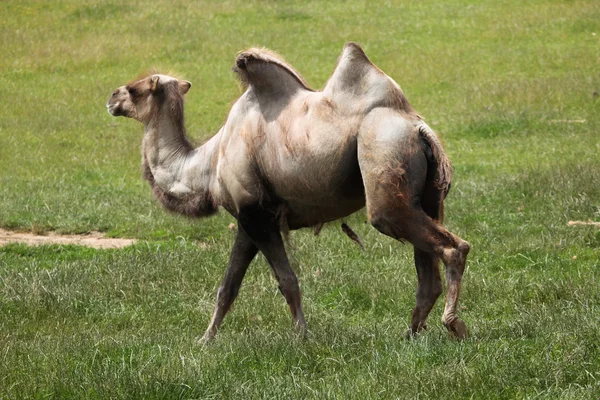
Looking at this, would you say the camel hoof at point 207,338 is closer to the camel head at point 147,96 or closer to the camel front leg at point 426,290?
the camel front leg at point 426,290

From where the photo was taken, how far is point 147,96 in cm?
854

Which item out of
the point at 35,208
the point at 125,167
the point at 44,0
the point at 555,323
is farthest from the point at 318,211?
the point at 44,0

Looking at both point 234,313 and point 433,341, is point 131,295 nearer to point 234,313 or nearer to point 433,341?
point 234,313

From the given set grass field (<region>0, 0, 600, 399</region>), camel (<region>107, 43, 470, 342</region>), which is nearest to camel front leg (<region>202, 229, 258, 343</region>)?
camel (<region>107, 43, 470, 342</region>)

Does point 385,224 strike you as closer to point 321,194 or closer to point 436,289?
point 321,194

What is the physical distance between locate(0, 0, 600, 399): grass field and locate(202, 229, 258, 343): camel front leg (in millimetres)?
199

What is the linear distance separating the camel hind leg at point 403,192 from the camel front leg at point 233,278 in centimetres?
151

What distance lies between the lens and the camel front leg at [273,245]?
7371mm

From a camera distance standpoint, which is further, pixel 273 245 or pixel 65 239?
pixel 65 239

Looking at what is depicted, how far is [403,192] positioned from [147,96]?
294 cm

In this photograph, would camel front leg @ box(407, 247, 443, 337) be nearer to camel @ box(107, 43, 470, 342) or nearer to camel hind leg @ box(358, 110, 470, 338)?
camel @ box(107, 43, 470, 342)

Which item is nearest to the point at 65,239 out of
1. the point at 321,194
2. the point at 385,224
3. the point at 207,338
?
the point at 207,338

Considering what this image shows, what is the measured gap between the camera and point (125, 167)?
16344 mm

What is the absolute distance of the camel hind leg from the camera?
21.1ft
